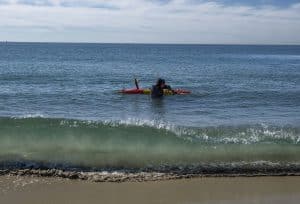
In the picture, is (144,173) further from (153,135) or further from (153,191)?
(153,135)

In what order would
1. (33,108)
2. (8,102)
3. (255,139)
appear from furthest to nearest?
1. (8,102)
2. (33,108)
3. (255,139)

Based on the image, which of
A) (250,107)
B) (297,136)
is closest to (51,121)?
(297,136)

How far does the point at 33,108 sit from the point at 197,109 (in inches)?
324

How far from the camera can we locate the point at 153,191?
35.1 ft

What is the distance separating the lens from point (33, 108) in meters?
25.1

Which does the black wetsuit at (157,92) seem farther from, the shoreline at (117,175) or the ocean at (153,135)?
the shoreline at (117,175)

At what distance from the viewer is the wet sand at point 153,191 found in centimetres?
1018

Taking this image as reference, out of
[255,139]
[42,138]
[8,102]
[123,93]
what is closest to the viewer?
[42,138]

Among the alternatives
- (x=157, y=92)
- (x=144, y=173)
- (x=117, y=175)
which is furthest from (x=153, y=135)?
(x=157, y=92)

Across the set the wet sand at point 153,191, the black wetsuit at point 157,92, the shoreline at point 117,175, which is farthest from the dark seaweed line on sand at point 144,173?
the black wetsuit at point 157,92

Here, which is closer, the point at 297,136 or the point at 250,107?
the point at 297,136

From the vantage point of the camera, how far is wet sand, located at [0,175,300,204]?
10.2 m

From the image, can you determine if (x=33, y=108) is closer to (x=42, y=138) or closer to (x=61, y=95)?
(x=61, y=95)

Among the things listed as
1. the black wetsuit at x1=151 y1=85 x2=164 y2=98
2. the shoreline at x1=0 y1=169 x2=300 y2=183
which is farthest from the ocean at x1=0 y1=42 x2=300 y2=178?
the black wetsuit at x1=151 y1=85 x2=164 y2=98
